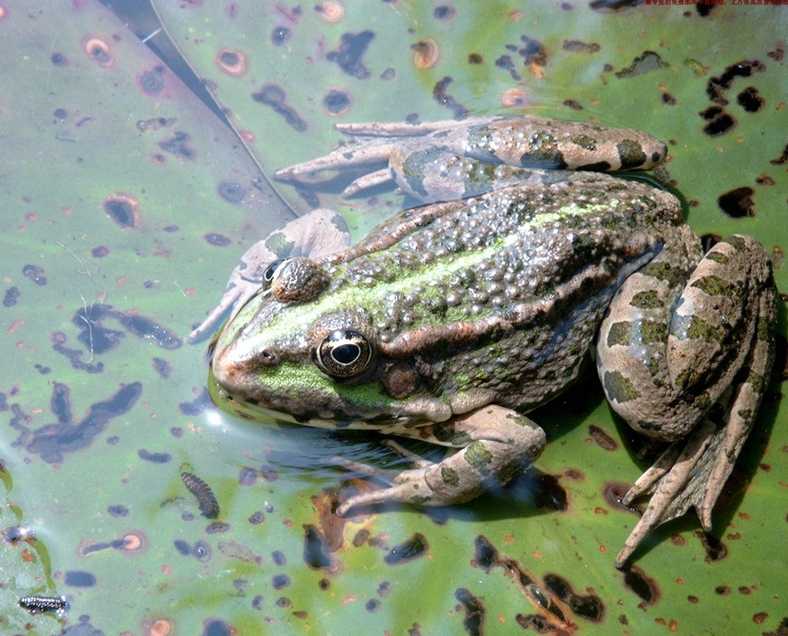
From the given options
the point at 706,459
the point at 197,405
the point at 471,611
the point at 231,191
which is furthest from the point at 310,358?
the point at 706,459

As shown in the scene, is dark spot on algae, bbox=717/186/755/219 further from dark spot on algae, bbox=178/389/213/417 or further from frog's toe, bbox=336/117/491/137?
dark spot on algae, bbox=178/389/213/417

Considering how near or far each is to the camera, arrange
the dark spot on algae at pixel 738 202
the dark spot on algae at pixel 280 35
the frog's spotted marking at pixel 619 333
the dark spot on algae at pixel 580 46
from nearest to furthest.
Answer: the frog's spotted marking at pixel 619 333 < the dark spot on algae at pixel 738 202 < the dark spot on algae at pixel 580 46 < the dark spot on algae at pixel 280 35

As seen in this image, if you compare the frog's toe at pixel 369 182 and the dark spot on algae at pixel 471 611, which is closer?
the dark spot on algae at pixel 471 611

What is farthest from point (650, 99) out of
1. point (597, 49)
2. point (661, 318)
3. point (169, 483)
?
point (169, 483)

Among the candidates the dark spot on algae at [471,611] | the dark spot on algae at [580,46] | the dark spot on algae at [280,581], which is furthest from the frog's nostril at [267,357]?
the dark spot on algae at [580,46]

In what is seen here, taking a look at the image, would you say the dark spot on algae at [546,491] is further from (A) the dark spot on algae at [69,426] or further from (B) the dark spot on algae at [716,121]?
(B) the dark spot on algae at [716,121]

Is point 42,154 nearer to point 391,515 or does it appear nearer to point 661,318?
point 391,515
